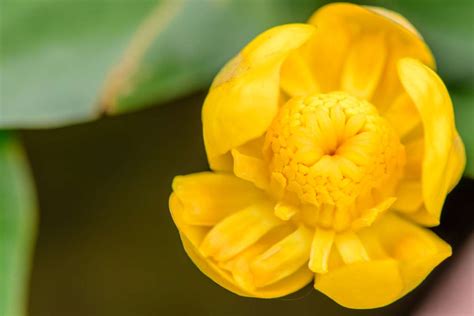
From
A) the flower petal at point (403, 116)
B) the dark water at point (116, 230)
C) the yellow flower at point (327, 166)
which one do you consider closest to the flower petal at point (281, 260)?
the yellow flower at point (327, 166)

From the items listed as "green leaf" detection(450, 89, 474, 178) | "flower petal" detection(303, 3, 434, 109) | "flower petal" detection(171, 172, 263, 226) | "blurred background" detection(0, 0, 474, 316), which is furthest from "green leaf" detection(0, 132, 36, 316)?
"green leaf" detection(450, 89, 474, 178)

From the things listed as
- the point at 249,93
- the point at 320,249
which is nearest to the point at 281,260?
the point at 320,249

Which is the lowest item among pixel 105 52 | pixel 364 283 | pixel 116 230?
pixel 116 230

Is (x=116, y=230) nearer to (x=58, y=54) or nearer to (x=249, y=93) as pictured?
(x=58, y=54)

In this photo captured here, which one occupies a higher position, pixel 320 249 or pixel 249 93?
pixel 249 93

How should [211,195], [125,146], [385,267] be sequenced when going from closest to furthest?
[385,267]
[211,195]
[125,146]

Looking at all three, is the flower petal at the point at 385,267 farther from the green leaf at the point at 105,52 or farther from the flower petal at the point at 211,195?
the green leaf at the point at 105,52

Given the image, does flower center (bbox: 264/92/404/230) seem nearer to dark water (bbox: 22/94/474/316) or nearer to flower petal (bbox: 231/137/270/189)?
flower petal (bbox: 231/137/270/189)
